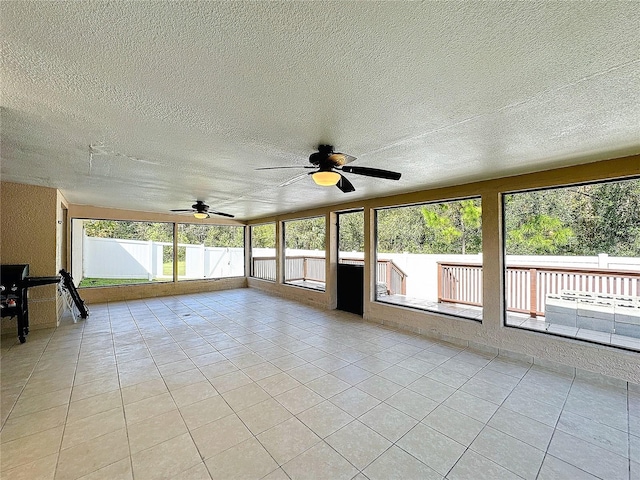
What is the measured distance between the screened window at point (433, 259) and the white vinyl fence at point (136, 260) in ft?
17.6

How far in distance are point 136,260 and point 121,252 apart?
1.35 ft

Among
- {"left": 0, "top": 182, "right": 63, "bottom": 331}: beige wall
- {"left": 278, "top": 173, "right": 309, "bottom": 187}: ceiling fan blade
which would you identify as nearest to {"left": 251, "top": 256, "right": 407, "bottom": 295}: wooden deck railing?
{"left": 278, "top": 173, "right": 309, "bottom": 187}: ceiling fan blade

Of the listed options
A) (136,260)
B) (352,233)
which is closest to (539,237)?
(352,233)

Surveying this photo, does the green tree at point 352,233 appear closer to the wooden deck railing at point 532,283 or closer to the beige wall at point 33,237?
the wooden deck railing at point 532,283

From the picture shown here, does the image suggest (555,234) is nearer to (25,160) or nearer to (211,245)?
(25,160)

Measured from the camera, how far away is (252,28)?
1.14 metres

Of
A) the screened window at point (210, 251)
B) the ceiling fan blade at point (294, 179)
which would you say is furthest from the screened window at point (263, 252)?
the ceiling fan blade at point (294, 179)

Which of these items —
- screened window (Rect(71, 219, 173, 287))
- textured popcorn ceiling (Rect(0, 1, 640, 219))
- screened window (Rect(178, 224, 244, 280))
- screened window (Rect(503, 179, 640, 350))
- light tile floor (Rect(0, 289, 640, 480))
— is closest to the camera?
textured popcorn ceiling (Rect(0, 1, 640, 219))

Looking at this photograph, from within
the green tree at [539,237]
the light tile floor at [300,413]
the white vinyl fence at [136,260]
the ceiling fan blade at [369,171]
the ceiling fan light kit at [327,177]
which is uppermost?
the ceiling fan blade at [369,171]

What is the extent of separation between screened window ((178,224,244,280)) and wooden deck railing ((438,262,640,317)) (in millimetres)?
6340

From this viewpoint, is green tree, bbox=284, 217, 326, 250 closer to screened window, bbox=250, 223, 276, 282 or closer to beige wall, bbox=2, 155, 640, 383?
screened window, bbox=250, 223, 276, 282

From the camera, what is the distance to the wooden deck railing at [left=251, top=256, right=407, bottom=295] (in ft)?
21.5

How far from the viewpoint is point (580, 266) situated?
4.42 m

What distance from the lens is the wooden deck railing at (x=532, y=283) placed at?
3.88 m
